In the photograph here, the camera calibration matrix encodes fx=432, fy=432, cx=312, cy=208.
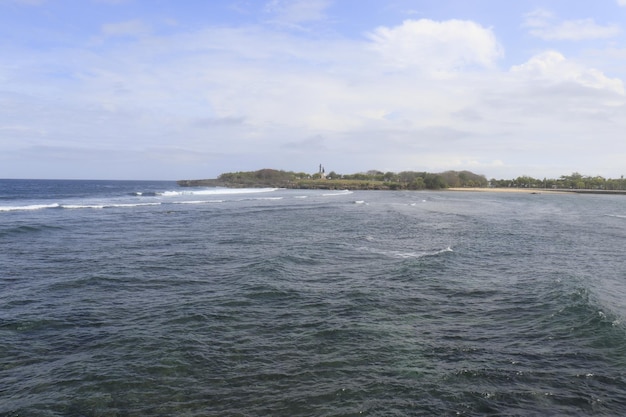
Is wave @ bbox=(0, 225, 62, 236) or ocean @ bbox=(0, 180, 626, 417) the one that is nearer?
ocean @ bbox=(0, 180, 626, 417)

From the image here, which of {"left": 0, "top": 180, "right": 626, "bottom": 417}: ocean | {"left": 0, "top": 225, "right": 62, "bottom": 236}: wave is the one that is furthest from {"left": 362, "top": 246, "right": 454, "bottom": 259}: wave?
{"left": 0, "top": 225, "right": 62, "bottom": 236}: wave

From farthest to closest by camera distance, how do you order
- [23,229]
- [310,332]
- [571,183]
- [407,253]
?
[571,183] → [23,229] → [407,253] → [310,332]

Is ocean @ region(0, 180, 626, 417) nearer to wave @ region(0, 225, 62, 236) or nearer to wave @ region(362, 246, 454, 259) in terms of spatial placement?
wave @ region(362, 246, 454, 259)

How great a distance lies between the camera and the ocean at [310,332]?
30.2 feet

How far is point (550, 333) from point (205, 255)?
1814 cm

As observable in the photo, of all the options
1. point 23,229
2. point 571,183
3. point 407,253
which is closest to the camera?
point 407,253

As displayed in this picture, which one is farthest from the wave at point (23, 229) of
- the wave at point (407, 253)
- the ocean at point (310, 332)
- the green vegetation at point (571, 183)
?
the green vegetation at point (571, 183)

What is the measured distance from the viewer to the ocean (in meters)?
9.21

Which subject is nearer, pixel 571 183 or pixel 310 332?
pixel 310 332

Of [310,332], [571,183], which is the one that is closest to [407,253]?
[310,332]

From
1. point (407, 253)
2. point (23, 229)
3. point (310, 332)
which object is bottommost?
point (310, 332)

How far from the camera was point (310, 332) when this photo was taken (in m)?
12.9

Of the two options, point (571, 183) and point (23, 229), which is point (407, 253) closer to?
point (23, 229)

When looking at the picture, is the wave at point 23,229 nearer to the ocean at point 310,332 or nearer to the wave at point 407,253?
the ocean at point 310,332
